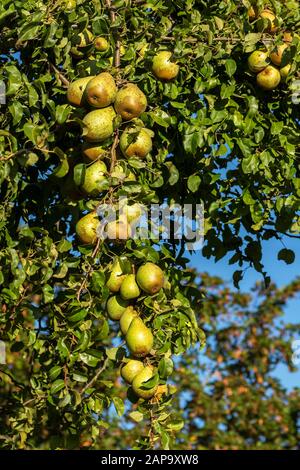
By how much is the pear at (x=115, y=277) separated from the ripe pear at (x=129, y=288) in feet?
0.06

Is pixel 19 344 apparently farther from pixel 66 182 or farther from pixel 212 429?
pixel 212 429

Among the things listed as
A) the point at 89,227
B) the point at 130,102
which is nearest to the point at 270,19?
the point at 130,102

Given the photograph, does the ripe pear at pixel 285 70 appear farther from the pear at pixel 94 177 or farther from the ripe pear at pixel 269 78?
the pear at pixel 94 177

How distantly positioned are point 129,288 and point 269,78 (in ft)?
2.76

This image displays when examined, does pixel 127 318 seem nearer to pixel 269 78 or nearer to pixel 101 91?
pixel 101 91

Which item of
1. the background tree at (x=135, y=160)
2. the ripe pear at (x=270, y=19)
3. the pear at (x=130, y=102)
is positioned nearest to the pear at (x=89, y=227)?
the background tree at (x=135, y=160)

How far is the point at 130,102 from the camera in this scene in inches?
78.1

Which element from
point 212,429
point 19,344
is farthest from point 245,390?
point 19,344

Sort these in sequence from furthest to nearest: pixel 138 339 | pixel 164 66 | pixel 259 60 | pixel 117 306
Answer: pixel 259 60 < pixel 164 66 < pixel 117 306 < pixel 138 339

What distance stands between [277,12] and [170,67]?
0.43 meters

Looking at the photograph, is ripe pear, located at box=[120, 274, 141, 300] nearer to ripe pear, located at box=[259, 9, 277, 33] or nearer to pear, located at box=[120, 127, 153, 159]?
pear, located at box=[120, 127, 153, 159]

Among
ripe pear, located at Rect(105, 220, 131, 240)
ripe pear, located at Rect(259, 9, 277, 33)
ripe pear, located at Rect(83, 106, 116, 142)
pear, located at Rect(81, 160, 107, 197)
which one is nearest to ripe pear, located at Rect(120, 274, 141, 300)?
ripe pear, located at Rect(105, 220, 131, 240)

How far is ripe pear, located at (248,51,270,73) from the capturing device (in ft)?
7.60

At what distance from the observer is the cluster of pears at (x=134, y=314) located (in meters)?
1.91
